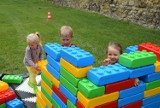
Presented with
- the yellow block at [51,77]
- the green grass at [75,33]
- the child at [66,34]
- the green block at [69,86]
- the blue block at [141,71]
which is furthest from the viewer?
the green grass at [75,33]

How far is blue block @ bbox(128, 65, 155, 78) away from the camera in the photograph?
310 cm

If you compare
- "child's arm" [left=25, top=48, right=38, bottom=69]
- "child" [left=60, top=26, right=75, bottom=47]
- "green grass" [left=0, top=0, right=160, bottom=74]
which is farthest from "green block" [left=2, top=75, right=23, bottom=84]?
"child" [left=60, top=26, right=75, bottom=47]

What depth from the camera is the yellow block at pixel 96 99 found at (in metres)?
2.80

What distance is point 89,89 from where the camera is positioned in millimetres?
2746

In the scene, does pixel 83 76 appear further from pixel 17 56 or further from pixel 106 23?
pixel 106 23

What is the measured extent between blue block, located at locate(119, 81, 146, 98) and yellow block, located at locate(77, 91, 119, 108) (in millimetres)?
83

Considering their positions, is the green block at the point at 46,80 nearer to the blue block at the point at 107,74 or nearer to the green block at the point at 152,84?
the blue block at the point at 107,74

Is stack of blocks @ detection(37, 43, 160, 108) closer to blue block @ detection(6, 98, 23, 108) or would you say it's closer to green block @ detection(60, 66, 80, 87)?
green block @ detection(60, 66, 80, 87)

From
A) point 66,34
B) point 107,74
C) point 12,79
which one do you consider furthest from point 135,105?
point 12,79

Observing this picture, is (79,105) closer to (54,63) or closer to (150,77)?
(54,63)

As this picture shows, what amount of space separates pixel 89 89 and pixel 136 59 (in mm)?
717

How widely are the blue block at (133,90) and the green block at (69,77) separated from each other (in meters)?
0.52

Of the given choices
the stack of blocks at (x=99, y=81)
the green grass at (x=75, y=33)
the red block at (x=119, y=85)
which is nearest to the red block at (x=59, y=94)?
the stack of blocks at (x=99, y=81)

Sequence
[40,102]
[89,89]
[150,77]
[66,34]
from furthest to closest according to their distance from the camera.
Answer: [66,34]
[40,102]
[150,77]
[89,89]
